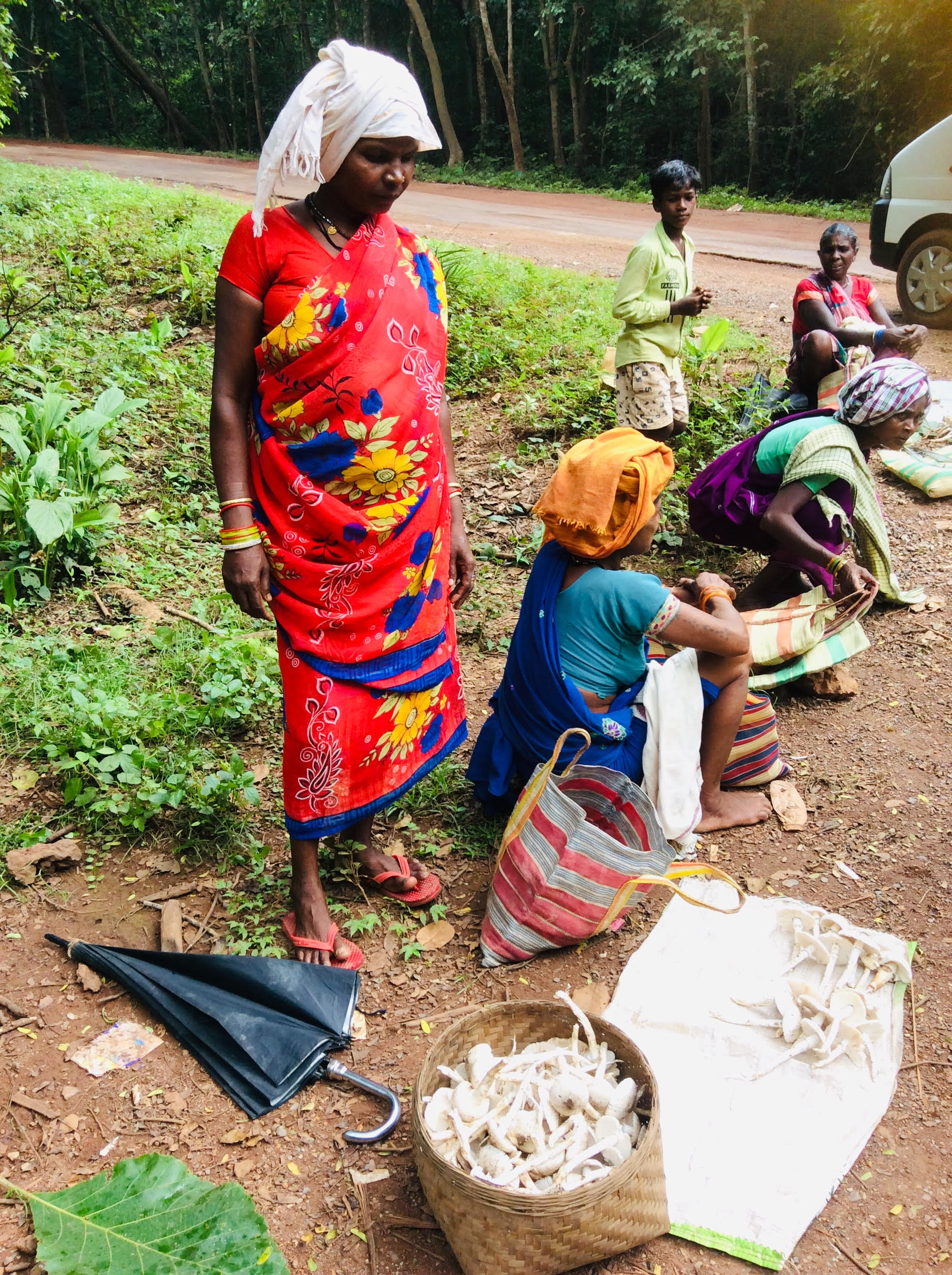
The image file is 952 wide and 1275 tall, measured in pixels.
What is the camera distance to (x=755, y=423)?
5.45m

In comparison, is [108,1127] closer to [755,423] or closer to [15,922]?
[15,922]

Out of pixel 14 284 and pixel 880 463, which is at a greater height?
pixel 14 284

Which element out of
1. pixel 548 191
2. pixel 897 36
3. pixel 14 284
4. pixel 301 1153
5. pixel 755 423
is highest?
pixel 897 36

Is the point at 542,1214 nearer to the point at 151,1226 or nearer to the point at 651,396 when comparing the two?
the point at 151,1226

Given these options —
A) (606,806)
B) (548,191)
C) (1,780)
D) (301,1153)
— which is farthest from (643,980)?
(548,191)

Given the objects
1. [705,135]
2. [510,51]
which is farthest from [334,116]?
[510,51]

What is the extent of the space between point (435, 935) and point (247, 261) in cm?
183

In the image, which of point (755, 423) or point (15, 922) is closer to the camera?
point (15, 922)

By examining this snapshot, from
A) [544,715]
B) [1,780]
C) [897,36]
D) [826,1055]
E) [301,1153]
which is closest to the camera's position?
[301,1153]

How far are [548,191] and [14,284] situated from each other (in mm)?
13765

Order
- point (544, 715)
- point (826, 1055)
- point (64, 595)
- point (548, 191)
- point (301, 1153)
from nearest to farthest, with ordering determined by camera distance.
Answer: point (301, 1153) → point (826, 1055) → point (544, 715) → point (64, 595) → point (548, 191)

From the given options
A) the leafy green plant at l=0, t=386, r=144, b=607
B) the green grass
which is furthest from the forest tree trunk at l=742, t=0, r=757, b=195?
the leafy green plant at l=0, t=386, r=144, b=607

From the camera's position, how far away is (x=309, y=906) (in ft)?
8.45

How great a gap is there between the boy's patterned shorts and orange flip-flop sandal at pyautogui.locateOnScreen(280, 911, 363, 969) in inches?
127
